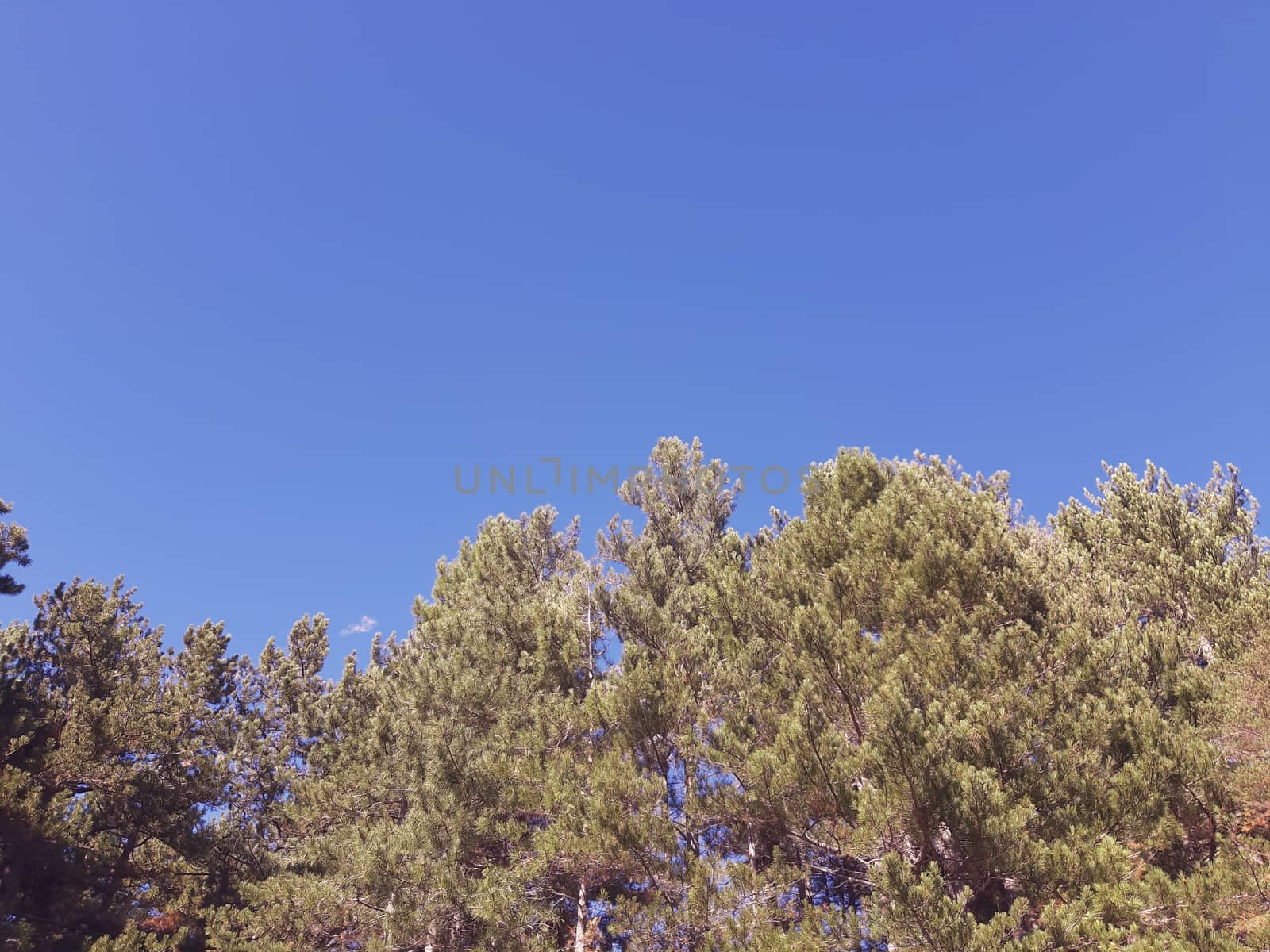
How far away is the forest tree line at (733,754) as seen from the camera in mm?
6098

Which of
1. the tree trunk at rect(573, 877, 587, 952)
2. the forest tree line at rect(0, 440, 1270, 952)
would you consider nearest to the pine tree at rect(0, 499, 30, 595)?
the forest tree line at rect(0, 440, 1270, 952)

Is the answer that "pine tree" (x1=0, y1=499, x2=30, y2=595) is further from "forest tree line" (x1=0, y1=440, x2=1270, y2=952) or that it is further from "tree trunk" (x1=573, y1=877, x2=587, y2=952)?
"tree trunk" (x1=573, y1=877, x2=587, y2=952)

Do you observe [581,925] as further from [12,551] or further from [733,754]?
[12,551]

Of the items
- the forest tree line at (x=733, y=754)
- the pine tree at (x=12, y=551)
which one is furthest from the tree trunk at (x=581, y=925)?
the pine tree at (x=12, y=551)

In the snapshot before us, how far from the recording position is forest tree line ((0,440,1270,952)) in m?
6.10

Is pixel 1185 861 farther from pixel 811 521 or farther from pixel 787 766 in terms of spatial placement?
pixel 811 521

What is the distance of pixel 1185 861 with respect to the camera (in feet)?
23.5

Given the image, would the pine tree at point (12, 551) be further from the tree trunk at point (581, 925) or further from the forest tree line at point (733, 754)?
the tree trunk at point (581, 925)

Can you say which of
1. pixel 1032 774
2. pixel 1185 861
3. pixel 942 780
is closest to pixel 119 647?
pixel 942 780

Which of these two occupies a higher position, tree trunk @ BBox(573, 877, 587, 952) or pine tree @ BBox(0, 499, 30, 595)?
pine tree @ BBox(0, 499, 30, 595)

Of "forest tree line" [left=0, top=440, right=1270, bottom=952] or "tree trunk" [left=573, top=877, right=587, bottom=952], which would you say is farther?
"tree trunk" [left=573, top=877, right=587, bottom=952]

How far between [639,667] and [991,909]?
4.62 meters

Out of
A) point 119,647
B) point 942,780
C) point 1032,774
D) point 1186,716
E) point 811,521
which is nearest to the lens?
point 942,780

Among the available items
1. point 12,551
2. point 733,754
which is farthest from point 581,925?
point 12,551
